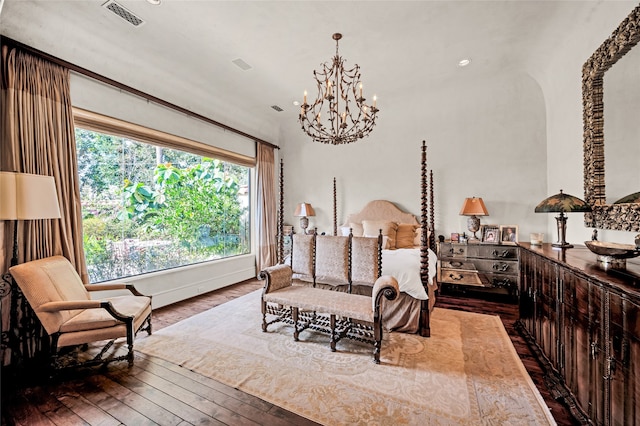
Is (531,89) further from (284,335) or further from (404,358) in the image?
(284,335)

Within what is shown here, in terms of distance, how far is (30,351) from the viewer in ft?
8.18

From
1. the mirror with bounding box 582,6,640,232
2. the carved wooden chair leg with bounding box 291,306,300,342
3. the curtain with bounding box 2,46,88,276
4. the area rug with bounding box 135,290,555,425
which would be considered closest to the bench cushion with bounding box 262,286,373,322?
the carved wooden chair leg with bounding box 291,306,300,342

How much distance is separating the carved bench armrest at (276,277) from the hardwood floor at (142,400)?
1.06 m

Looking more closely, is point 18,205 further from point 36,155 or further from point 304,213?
point 304,213

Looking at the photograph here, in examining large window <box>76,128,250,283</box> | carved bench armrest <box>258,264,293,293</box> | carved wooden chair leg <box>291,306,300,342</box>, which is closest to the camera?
carved wooden chair leg <box>291,306,300,342</box>

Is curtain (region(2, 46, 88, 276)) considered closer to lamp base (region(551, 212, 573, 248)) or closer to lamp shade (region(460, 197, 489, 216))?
lamp base (region(551, 212, 573, 248))

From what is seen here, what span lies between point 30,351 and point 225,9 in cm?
373

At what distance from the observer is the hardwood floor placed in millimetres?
1783

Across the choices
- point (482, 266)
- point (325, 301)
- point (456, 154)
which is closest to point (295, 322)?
point (325, 301)

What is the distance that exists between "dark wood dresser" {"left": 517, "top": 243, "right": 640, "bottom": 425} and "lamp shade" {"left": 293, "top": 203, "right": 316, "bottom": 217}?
4.02m

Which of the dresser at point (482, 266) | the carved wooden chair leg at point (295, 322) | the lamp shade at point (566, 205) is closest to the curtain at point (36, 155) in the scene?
the carved wooden chair leg at point (295, 322)

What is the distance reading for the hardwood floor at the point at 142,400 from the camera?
178 cm

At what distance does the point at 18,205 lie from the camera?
2.16 meters

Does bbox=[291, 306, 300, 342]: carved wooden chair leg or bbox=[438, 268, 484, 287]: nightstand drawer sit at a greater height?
bbox=[438, 268, 484, 287]: nightstand drawer
